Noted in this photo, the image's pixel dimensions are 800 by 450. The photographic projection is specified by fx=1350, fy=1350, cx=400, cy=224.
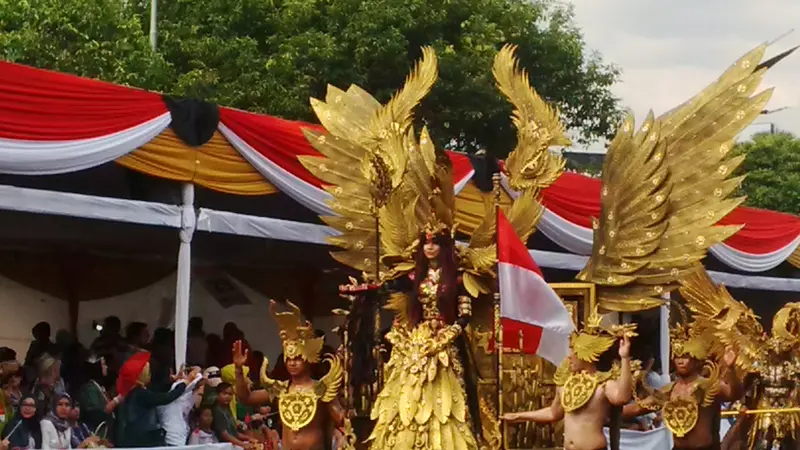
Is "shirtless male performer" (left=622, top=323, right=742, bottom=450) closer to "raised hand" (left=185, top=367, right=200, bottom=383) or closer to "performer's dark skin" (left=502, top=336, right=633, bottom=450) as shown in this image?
"performer's dark skin" (left=502, top=336, right=633, bottom=450)

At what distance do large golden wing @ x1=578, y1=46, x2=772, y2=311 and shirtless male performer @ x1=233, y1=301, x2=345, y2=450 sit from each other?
1.86 m

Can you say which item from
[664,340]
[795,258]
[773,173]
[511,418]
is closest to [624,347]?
[511,418]

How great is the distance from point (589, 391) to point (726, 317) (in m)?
2.17

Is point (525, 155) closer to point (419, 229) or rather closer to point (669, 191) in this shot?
point (669, 191)

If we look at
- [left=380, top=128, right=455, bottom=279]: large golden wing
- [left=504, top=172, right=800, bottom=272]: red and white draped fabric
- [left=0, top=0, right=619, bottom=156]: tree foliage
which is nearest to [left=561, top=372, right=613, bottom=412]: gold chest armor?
[left=380, top=128, right=455, bottom=279]: large golden wing

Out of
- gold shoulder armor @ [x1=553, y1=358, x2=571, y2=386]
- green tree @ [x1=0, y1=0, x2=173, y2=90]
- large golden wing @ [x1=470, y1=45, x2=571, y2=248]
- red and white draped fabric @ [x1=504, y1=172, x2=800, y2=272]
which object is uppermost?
green tree @ [x1=0, y1=0, x2=173, y2=90]

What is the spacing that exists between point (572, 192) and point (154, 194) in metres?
4.76

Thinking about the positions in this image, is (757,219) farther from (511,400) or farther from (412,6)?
(511,400)

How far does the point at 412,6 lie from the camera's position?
19500 mm

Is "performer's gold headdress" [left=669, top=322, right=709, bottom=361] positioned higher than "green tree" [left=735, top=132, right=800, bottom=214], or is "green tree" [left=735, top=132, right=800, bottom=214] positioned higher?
"green tree" [left=735, top=132, right=800, bottom=214]

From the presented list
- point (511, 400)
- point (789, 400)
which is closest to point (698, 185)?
point (511, 400)

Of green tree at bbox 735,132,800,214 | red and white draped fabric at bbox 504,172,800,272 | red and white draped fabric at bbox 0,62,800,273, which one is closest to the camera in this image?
red and white draped fabric at bbox 0,62,800,273

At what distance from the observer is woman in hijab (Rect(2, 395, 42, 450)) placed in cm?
834

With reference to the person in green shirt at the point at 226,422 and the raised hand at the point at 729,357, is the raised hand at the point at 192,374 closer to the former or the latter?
the person in green shirt at the point at 226,422
